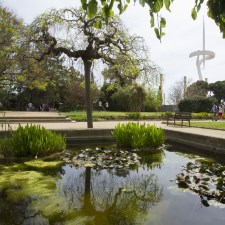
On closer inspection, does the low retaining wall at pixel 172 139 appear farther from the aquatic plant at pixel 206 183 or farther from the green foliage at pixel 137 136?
the aquatic plant at pixel 206 183

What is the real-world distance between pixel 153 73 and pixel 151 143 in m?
4.82

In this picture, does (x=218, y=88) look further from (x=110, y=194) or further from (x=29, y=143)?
(x=110, y=194)

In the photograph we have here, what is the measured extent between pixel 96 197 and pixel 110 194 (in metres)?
0.29

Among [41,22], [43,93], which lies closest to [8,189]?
[41,22]

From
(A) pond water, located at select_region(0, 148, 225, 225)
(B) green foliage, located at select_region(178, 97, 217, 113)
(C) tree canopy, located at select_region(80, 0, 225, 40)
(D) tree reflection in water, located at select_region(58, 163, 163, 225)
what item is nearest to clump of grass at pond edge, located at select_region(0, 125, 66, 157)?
(A) pond water, located at select_region(0, 148, 225, 225)

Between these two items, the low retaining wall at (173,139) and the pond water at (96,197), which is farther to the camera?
the low retaining wall at (173,139)

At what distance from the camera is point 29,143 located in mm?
8477

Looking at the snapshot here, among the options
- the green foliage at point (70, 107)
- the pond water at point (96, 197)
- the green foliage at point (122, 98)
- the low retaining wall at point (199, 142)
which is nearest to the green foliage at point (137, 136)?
the low retaining wall at point (199, 142)

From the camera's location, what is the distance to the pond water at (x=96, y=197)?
171 inches

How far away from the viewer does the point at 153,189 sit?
593 cm

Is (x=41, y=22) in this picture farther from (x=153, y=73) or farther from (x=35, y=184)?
(x=35, y=184)

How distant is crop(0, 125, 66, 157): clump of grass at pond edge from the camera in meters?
8.48

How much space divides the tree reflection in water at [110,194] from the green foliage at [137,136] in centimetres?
294

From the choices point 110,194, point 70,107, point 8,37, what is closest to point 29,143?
point 110,194
